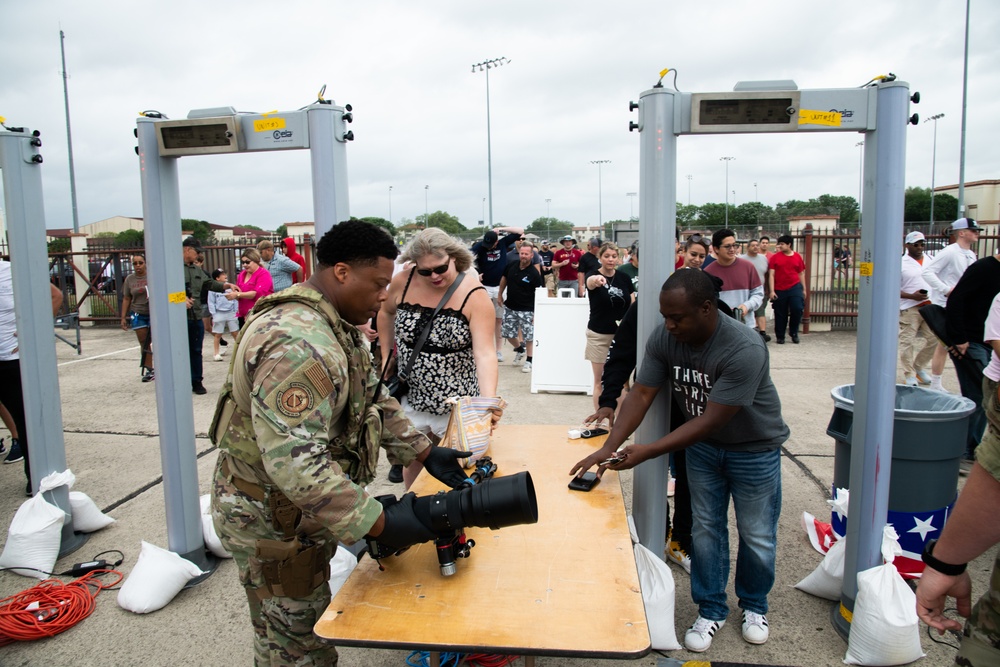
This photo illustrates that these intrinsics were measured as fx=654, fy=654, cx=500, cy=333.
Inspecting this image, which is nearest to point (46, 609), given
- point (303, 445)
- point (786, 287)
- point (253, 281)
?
point (303, 445)

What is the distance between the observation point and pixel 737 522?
287 cm

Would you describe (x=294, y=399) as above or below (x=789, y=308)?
above

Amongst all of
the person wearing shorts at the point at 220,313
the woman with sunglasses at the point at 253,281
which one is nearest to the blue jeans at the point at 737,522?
the woman with sunglasses at the point at 253,281

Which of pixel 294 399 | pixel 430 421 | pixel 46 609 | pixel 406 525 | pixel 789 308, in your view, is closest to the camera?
pixel 294 399

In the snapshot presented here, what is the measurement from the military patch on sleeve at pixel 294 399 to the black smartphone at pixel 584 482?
1279 millimetres

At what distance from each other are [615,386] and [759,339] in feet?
3.02

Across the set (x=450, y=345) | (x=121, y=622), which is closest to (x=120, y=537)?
(x=121, y=622)

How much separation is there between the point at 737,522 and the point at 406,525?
5.66 feet

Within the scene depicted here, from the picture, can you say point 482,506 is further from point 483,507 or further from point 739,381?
point 739,381

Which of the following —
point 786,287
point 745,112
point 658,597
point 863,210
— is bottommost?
point 658,597

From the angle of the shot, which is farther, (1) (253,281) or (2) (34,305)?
(1) (253,281)

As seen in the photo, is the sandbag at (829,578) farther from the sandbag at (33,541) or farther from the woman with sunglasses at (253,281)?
the woman with sunglasses at (253,281)

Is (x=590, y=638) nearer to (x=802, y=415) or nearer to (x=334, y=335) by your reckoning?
(x=334, y=335)

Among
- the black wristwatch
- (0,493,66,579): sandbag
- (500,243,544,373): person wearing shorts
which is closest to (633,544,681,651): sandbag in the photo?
the black wristwatch
